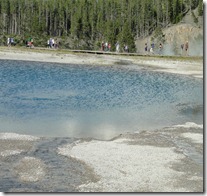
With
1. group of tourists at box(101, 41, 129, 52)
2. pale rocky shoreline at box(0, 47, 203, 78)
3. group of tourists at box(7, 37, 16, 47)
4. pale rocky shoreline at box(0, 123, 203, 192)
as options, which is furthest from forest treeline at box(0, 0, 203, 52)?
pale rocky shoreline at box(0, 123, 203, 192)

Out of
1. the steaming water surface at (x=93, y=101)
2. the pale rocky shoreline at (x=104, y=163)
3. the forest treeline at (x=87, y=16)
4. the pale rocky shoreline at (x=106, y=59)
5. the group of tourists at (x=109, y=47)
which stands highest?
the forest treeline at (x=87, y=16)

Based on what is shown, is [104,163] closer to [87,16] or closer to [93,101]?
[93,101]

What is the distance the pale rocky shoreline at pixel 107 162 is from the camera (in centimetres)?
1141

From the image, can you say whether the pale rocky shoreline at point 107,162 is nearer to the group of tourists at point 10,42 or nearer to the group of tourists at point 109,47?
the group of tourists at point 109,47

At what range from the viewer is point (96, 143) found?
51.5 ft

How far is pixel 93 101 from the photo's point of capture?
81.8ft

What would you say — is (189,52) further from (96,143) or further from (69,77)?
(96,143)

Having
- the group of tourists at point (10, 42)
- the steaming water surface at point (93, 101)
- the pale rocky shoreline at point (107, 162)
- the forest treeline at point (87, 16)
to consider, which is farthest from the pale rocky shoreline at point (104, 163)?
the forest treeline at point (87, 16)

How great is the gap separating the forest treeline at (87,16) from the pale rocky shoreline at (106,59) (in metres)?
28.7

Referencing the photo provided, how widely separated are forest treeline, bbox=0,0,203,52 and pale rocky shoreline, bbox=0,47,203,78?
28696 millimetres

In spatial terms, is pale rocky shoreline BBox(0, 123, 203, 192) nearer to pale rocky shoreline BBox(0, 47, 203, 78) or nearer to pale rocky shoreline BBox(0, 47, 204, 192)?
pale rocky shoreline BBox(0, 47, 204, 192)

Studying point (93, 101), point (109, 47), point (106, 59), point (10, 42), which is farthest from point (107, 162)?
point (10, 42)

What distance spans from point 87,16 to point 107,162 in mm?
89291

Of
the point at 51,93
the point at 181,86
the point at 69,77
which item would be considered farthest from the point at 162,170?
the point at 69,77
